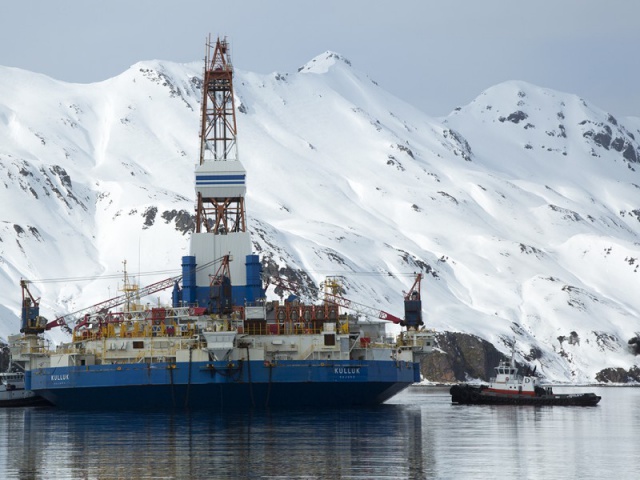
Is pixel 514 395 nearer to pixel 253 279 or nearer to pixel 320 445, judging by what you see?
pixel 253 279

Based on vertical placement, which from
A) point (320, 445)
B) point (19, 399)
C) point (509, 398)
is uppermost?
point (19, 399)

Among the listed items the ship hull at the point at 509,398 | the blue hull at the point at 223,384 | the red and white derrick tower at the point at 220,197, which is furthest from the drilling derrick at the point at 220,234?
the ship hull at the point at 509,398

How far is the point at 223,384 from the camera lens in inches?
4518

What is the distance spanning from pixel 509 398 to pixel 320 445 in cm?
5740

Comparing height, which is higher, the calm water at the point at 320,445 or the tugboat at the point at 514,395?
the tugboat at the point at 514,395

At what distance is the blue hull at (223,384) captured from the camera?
114750mm

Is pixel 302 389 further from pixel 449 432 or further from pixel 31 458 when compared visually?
pixel 31 458

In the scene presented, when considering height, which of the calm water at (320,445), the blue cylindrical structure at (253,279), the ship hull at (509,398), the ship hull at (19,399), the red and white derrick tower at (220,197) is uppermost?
the red and white derrick tower at (220,197)

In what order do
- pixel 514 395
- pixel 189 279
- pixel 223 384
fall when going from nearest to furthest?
pixel 223 384
pixel 514 395
pixel 189 279

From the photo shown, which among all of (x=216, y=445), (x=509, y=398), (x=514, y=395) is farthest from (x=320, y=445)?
(x=514, y=395)

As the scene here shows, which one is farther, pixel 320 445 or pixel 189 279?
pixel 189 279

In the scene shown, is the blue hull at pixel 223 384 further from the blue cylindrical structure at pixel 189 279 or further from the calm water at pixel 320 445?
the blue cylindrical structure at pixel 189 279

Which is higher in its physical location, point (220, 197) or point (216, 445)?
point (220, 197)

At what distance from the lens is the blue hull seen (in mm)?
114750
